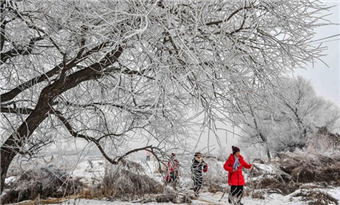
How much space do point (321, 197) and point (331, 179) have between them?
2.78 metres

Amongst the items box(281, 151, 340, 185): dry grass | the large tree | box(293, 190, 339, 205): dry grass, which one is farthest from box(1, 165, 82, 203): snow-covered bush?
box(281, 151, 340, 185): dry grass

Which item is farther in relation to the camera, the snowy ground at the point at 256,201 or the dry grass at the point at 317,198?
the snowy ground at the point at 256,201

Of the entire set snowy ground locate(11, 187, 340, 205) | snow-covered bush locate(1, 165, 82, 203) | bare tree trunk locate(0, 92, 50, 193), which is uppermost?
bare tree trunk locate(0, 92, 50, 193)

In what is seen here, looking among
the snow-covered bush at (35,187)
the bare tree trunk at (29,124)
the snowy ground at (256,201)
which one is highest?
the bare tree trunk at (29,124)

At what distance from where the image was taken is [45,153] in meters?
4.62

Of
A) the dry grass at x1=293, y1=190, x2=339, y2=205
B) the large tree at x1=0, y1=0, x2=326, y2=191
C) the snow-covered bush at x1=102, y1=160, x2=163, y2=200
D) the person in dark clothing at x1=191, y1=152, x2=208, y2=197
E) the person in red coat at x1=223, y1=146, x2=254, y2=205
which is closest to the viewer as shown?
the large tree at x1=0, y1=0, x2=326, y2=191

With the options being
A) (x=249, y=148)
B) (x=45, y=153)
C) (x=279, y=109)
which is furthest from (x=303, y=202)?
(x=249, y=148)

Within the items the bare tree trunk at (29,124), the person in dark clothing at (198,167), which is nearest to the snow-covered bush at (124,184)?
the person in dark clothing at (198,167)

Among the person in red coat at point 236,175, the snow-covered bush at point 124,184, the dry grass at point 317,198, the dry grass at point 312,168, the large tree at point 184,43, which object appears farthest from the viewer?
the dry grass at point 312,168

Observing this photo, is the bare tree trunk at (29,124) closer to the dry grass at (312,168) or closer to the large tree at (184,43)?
the large tree at (184,43)

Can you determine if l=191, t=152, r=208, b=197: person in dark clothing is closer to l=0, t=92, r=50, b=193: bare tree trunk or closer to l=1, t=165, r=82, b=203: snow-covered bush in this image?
l=0, t=92, r=50, b=193: bare tree trunk

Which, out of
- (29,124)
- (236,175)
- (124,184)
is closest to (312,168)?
(236,175)

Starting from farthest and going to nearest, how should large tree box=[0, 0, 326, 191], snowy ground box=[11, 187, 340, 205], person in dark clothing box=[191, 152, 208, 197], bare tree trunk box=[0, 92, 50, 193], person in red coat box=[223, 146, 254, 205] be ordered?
snowy ground box=[11, 187, 340, 205]
person in red coat box=[223, 146, 254, 205]
person in dark clothing box=[191, 152, 208, 197]
bare tree trunk box=[0, 92, 50, 193]
large tree box=[0, 0, 326, 191]

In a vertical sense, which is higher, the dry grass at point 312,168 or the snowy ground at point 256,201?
the dry grass at point 312,168
